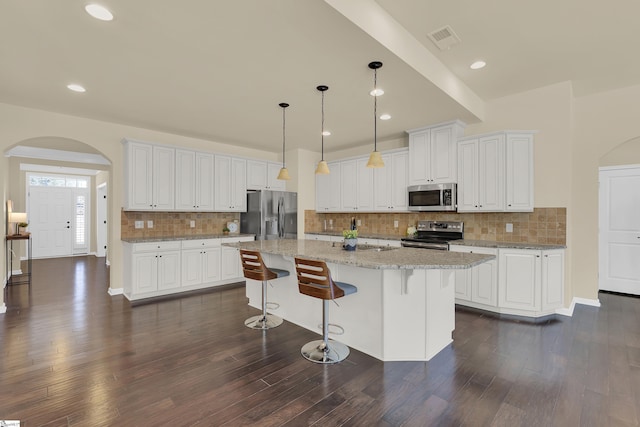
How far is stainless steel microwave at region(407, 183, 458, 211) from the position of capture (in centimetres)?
452

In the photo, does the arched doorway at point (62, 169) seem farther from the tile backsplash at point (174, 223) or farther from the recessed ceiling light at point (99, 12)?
the recessed ceiling light at point (99, 12)

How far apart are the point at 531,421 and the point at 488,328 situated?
163 cm

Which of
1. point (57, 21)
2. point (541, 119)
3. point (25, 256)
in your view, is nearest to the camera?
point (57, 21)

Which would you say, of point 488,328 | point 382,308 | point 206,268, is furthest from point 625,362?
point 206,268

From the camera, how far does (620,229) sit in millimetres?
4770

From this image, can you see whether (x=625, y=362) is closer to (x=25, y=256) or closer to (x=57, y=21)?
(x=57, y=21)

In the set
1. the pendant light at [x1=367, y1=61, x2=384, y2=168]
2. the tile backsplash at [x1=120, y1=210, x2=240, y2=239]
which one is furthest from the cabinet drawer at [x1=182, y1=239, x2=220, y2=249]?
the pendant light at [x1=367, y1=61, x2=384, y2=168]

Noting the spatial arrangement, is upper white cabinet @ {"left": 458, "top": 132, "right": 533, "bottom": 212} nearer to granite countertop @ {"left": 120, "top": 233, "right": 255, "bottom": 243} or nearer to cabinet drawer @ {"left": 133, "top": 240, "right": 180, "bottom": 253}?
granite countertop @ {"left": 120, "top": 233, "right": 255, "bottom": 243}

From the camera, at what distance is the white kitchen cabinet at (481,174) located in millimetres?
4133

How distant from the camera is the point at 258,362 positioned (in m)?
2.68

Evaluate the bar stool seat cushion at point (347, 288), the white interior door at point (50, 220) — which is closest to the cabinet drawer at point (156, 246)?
the bar stool seat cushion at point (347, 288)

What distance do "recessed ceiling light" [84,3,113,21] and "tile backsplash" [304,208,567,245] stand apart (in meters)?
4.66

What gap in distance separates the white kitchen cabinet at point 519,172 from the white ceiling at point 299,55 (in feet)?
2.07

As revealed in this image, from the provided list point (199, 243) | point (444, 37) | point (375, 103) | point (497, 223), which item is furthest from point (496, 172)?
point (199, 243)
